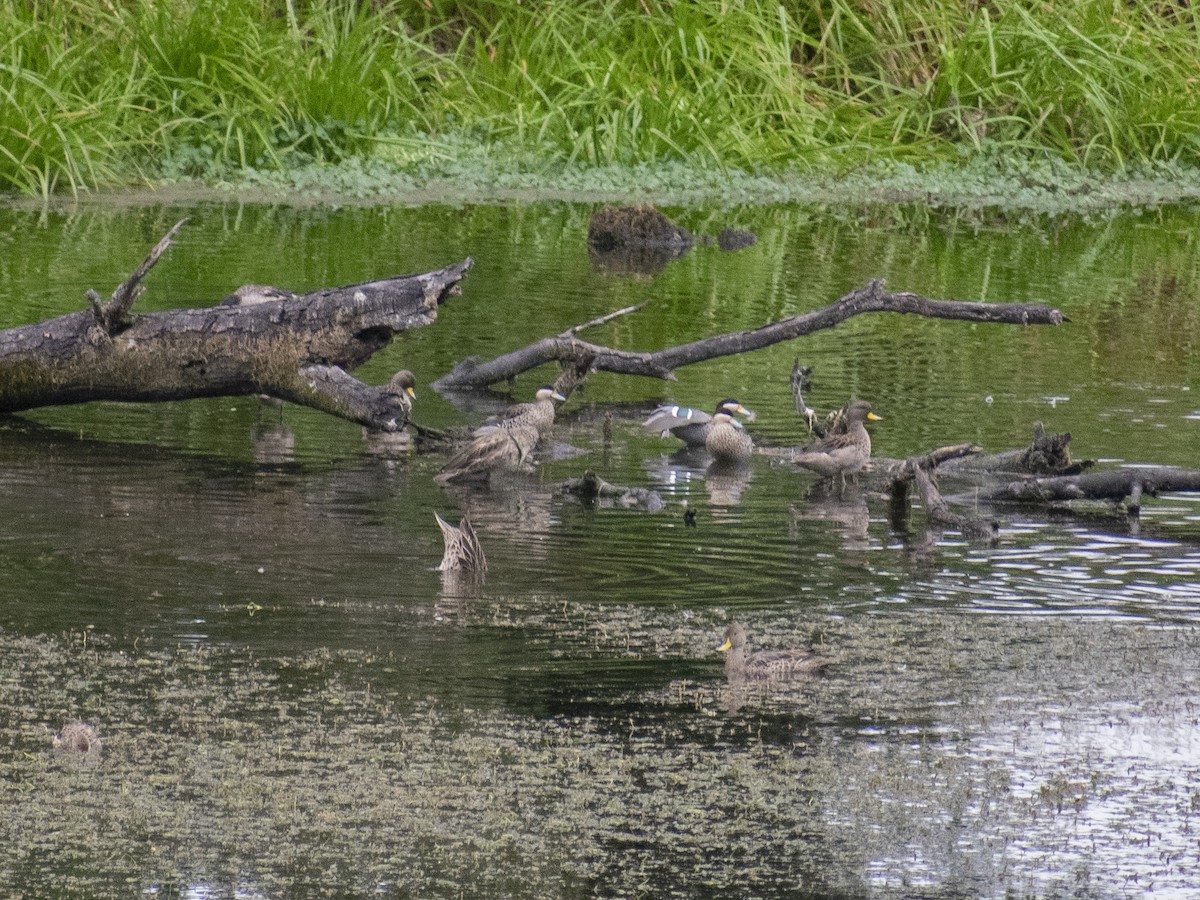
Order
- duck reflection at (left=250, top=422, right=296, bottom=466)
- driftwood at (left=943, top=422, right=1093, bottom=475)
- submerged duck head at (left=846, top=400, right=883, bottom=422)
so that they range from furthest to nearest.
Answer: duck reflection at (left=250, top=422, right=296, bottom=466) → submerged duck head at (left=846, top=400, right=883, bottom=422) → driftwood at (left=943, top=422, right=1093, bottom=475)

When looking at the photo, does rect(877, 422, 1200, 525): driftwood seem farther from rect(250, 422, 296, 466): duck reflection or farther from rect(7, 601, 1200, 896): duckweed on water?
rect(250, 422, 296, 466): duck reflection

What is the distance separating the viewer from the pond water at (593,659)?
4.83 m

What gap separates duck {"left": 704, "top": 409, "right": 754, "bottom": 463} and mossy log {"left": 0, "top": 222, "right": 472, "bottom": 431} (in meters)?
1.32

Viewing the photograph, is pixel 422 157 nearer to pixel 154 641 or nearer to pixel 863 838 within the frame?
pixel 154 641

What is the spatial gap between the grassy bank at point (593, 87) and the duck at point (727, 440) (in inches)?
363

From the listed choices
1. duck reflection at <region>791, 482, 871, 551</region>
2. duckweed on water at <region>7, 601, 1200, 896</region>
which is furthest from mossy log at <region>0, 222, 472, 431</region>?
duckweed on water at <region>7, 601, 1200, 896</region>

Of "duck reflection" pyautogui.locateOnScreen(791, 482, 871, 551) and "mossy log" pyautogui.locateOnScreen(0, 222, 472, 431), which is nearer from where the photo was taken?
"duck reflection" pyautogui.locateOnScreen(791, 482, 871, 551)

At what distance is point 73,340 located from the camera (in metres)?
9.63

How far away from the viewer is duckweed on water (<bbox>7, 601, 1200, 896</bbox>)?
15.5 feet

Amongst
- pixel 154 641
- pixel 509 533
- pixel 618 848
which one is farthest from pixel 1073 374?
pixel 618 848

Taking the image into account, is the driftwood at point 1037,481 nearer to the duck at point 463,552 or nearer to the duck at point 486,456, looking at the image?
the duck at point 486,456

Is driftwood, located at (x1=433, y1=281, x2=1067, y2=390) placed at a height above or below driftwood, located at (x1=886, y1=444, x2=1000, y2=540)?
above

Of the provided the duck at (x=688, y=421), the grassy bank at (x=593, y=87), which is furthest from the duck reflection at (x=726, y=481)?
the grassy bank at (x=593, y=87)

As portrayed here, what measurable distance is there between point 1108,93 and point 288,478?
1397 cm
